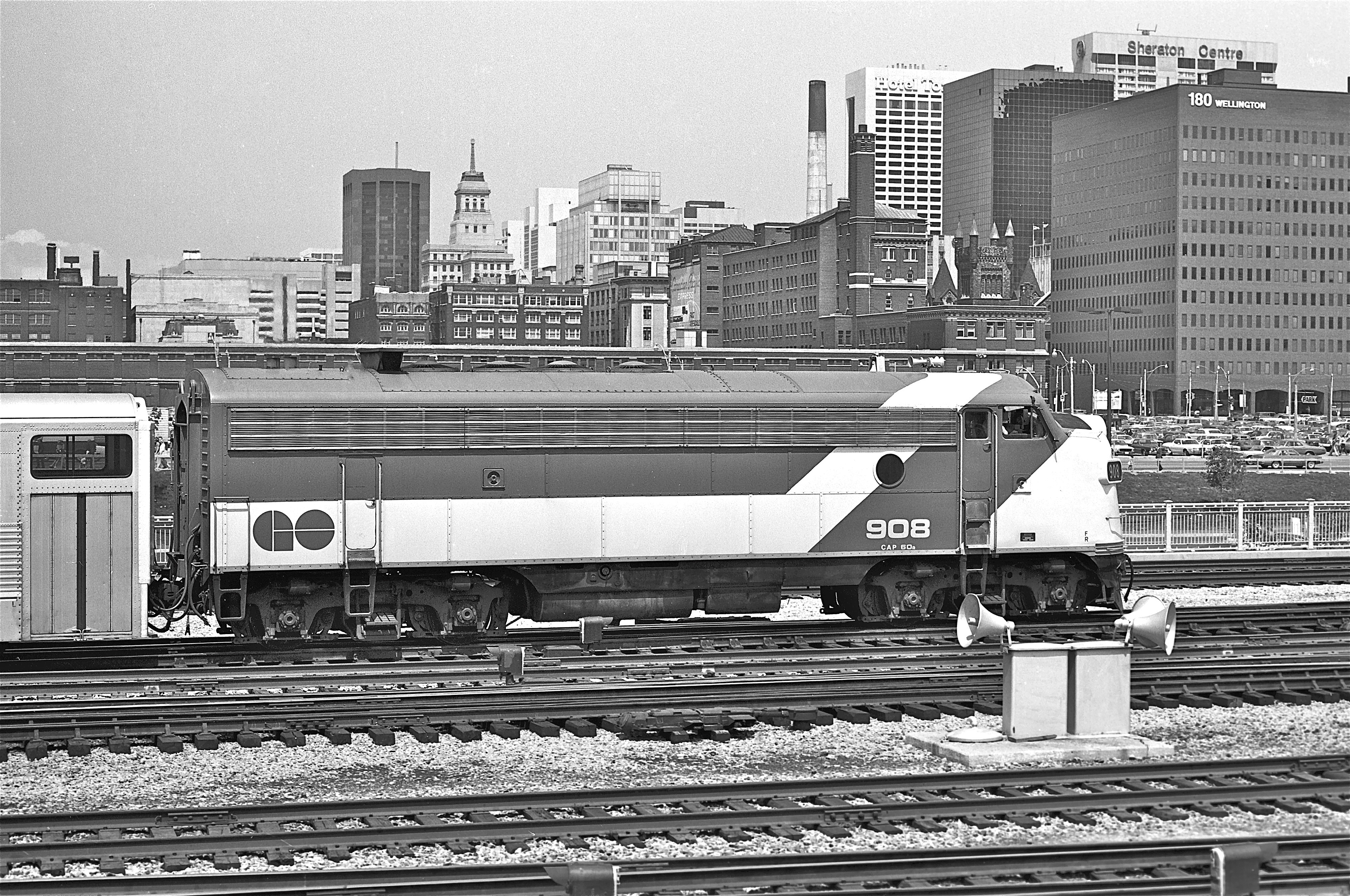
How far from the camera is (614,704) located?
1703cm

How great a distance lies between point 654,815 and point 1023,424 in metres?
12.8

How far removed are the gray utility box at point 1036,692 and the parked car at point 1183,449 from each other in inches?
2876

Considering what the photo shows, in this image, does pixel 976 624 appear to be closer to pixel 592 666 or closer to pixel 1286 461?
pixel 592 666

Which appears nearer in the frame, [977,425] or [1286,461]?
[977,425]

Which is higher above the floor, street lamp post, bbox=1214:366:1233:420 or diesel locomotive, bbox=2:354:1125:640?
street lamp post, bbox=1214:366:1233:420

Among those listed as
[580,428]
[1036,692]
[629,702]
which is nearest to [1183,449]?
[580,428]

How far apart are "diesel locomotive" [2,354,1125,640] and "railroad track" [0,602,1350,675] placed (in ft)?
1.16

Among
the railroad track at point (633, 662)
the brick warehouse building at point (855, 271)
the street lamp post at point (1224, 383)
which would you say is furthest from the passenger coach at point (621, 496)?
the street lamp post at point (1224, 383)

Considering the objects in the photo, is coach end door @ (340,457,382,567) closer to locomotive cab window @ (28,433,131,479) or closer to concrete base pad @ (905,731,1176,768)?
locomotive cab window @ (28,433,131,479)

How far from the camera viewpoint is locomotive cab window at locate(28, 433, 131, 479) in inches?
763

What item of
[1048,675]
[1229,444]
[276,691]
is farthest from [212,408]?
[1229,444]

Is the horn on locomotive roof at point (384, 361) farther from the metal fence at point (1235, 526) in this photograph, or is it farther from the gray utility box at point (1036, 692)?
the metal fence at point (1235, 526)

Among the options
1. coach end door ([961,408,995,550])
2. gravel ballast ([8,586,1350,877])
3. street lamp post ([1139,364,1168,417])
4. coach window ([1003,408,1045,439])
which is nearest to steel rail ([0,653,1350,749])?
gravel ballast ([8,586,1350,877])

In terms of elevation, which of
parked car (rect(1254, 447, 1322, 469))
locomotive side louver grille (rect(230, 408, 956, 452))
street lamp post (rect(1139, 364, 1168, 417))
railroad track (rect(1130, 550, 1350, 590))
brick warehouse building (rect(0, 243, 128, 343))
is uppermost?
brick warehouse building (rect(0, 243, 128, 343))
